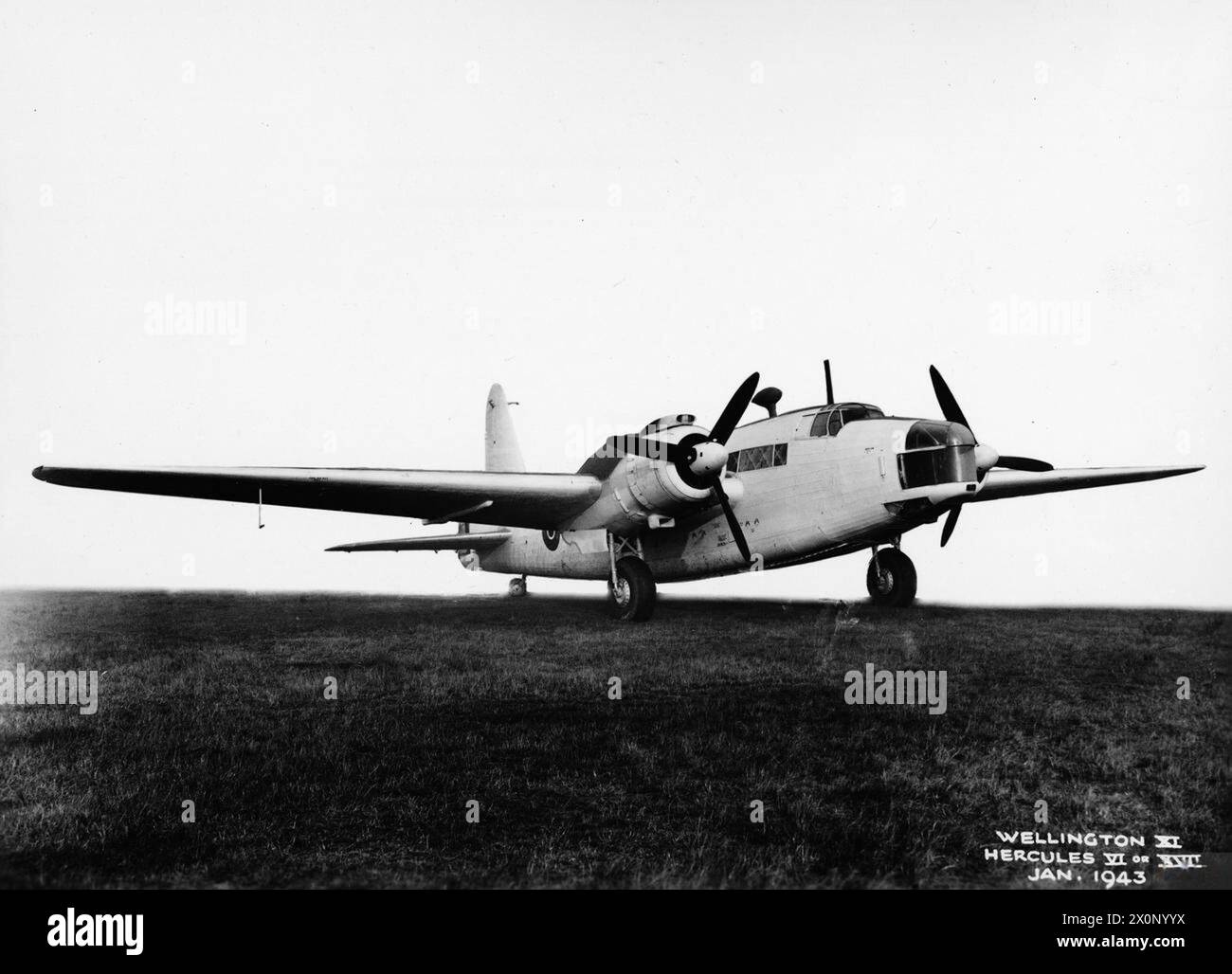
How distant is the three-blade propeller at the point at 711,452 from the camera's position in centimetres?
1616

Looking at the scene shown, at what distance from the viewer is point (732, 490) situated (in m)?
17.5

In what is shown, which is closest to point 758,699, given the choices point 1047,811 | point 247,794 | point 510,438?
point 1047,811

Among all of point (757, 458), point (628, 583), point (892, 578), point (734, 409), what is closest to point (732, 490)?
point (757, 458)

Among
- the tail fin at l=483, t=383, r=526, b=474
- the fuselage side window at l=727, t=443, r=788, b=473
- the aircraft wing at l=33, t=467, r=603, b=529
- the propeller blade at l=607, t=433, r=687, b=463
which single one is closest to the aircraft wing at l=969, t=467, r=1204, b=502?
the fuselage side window at l=727, t=443, r=788, b=473

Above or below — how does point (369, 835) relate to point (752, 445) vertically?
below

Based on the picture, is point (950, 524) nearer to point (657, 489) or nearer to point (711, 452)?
point (711, 452)

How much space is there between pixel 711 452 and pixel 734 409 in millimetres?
969

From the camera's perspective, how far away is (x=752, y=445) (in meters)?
17.7

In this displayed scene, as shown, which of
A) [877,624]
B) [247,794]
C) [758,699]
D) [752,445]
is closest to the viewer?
[247,794]

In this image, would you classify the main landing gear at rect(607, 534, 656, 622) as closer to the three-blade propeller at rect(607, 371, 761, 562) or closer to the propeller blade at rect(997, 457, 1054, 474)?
the three-blade propeller at rect(607, 371, 761, 562)

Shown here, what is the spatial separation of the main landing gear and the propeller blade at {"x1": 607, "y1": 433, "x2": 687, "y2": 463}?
1.80m

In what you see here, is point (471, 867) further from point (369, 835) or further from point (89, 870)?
point (89, 870)

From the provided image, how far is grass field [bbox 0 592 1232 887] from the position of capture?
6.89 metres

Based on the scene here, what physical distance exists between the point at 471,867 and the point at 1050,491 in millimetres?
16817
